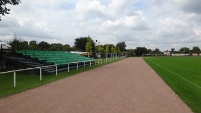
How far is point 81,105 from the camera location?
744cm

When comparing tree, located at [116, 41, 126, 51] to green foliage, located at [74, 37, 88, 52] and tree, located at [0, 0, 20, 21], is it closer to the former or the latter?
green foliage, located at [74, 37, 88, 52]

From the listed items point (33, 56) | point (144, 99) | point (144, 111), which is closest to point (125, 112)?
point (144, 111)

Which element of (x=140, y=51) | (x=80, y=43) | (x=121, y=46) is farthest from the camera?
(x=121, y=46)

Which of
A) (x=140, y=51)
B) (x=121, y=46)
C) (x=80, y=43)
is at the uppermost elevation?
(x=80, y=43)

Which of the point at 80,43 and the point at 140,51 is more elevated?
the point at 80,43

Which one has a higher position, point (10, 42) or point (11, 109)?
point (10, 42)

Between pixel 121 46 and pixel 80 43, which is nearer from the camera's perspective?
pixel 80 43

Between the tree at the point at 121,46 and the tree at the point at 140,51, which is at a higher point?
the tree at the point at 121,46

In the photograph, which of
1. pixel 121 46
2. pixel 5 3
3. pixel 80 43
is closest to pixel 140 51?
pixel 121 46

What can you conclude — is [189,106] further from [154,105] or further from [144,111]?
[144,111]

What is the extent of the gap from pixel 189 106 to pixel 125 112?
89.3 inches

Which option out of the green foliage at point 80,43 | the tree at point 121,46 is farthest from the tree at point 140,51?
the green foliage at point 80,43

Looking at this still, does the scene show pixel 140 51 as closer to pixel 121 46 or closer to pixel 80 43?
pixel 121 46

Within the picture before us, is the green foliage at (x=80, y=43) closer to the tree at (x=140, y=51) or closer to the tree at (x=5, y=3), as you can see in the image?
the tree at (x=140, y=51)
